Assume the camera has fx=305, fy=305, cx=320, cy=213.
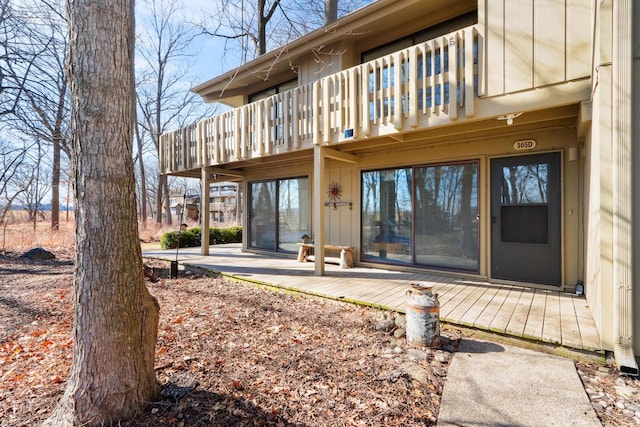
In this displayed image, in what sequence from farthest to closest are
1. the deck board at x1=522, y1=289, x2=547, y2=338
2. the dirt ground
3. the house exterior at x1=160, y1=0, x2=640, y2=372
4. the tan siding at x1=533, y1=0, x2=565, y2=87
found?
the tan siding at x1=533, y1=0, x2=565, y2=87, the deck board at x1=522, y1=289, x2=547, y2=338, the house exterior at x1=160, y1=0, x2=640, y2=372, the dirt ground

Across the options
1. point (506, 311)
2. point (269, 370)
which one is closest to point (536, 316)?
point (506, 311)

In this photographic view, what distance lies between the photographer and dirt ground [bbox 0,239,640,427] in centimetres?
200

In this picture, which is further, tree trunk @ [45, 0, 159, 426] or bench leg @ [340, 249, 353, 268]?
bench leg @ [340, 249, 353, 268]

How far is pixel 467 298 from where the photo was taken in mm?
4023

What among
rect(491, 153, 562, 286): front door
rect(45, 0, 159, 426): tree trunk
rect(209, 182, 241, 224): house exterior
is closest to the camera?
rect(45, 0, 159, 426): tree trunk

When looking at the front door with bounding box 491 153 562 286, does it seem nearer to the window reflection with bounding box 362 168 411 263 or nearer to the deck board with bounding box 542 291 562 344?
the deck board with bounding box 542 291 562 344

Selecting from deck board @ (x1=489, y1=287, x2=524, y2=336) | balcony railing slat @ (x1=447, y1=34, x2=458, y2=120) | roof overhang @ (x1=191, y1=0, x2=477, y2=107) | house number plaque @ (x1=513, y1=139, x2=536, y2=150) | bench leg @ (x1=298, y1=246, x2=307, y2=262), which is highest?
roof overhang @ (x1=191, y1=0, x2=477, y2=107)

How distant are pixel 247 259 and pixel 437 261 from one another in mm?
4541

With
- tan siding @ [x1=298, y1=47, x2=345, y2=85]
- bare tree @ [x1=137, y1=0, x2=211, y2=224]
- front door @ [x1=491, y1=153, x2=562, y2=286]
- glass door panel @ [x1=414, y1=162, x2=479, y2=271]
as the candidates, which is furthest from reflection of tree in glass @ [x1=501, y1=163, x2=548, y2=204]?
bare tree @ [x1=137, y1=0, x2=211, y2=224]

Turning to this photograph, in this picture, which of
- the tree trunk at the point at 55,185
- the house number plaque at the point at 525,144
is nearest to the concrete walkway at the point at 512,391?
the house number plaque at the point at 525,144

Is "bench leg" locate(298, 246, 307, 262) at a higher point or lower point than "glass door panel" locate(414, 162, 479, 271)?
Result: lower

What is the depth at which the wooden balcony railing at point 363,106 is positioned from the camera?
4047 mm

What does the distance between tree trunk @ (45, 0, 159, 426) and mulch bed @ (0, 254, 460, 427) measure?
309 millimetres

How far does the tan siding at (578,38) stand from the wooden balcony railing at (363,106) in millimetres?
905
